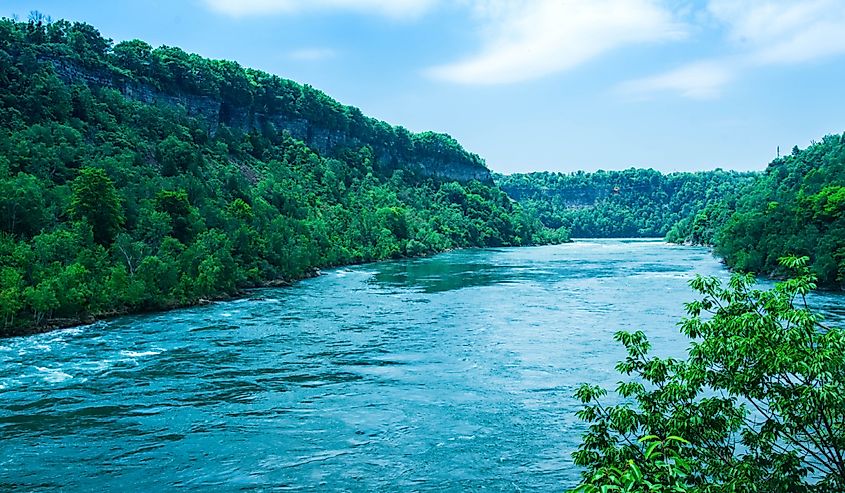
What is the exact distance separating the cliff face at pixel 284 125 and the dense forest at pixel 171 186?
1.14ft

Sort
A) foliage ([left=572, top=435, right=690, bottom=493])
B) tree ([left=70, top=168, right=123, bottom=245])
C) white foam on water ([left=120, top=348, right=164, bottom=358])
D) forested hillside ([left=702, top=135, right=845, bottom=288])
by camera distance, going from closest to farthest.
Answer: foliage ([left=572, top=435, right=690, bottom=493]), white foam on water ([left=120, top=348, right=164, bottom=358]), tree ([left=70, top=168, right=123, bottom=245]), forested hillside ([left=702, top=135, right=845, bottom=288])

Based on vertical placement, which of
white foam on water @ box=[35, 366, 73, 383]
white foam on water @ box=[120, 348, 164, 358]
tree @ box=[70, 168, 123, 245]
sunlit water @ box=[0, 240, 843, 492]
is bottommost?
sunlit water @ box=[0, 240, 843, 492]

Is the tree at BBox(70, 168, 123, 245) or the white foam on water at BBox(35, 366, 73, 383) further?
the tree at BBox(70, 168, 123, 245)

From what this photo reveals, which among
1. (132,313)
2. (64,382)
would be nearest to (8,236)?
(132,313)

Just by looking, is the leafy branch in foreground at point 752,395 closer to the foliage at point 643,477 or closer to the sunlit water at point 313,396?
the foliage at point 643,477

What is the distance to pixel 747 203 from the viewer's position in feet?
336

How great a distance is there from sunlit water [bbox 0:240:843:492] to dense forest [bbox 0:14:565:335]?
380 cm

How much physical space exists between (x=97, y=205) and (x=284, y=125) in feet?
279

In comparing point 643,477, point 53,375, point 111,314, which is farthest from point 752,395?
point 111,314

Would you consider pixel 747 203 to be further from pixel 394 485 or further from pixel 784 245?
pixel 394 485

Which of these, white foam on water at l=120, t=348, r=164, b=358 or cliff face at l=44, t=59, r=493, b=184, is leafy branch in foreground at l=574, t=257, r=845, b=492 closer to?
white foam on water at l=120, t=348, r=164, b=358

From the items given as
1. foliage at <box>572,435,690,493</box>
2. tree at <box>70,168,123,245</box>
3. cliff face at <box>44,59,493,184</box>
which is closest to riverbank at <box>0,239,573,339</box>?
tree at <box>70,168,123,245</box>

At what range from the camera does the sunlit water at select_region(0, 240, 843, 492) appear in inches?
610

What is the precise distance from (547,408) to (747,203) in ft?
317
